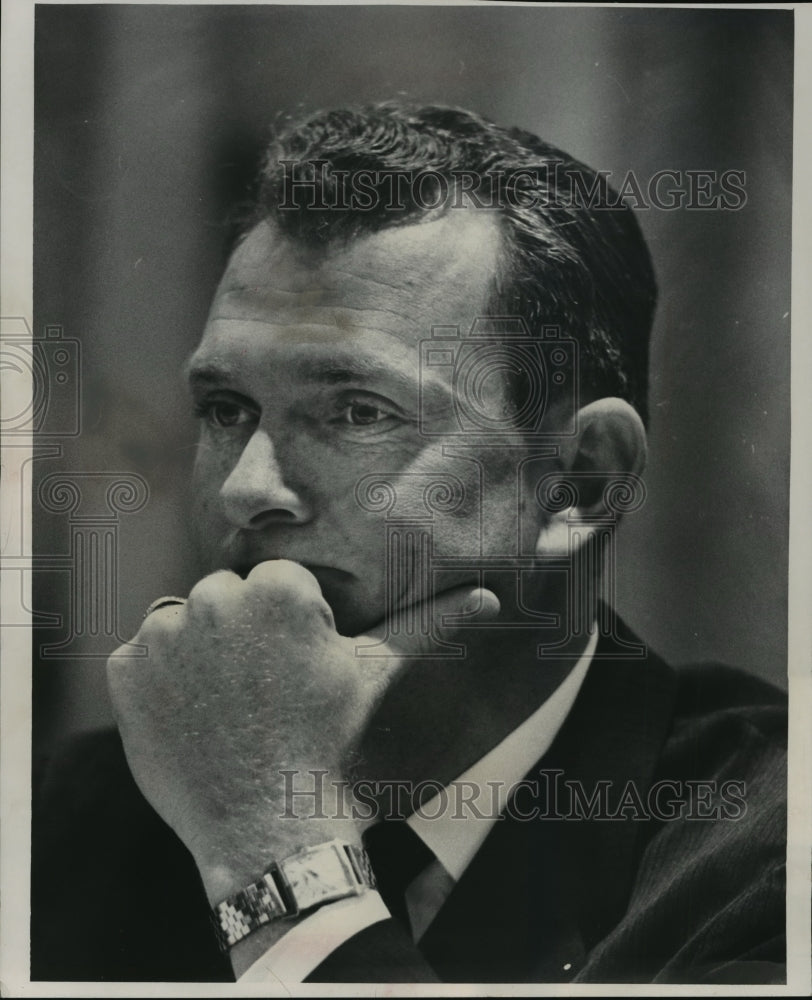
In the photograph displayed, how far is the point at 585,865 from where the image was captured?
1950 mm

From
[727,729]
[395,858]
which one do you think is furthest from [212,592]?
[727,729]

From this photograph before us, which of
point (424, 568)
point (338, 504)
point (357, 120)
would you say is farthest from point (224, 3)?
point (424, 568)

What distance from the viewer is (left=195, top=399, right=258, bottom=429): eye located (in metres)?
1.91

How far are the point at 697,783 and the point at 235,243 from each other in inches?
52.1

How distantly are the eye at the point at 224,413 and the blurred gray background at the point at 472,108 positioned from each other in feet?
0.11

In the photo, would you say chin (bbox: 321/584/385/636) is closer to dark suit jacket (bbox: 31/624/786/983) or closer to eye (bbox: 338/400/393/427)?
eye (bbox: 338/400/393/427)

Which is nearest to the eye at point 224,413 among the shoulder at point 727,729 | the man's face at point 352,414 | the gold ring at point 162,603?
the man's face at point 352,414

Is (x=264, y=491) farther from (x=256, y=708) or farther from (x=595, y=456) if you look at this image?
(x=595, y=456)

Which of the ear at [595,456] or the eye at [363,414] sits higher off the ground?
the eye at [363,414]

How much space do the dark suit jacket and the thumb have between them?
0.79ft

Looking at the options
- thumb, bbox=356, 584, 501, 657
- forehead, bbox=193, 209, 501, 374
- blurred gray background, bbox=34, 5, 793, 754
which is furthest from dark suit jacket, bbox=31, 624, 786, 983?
forehead, bbox=193, 209, 501, 374

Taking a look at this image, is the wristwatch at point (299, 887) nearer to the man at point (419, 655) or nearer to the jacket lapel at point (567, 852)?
the man at point (419, 655)

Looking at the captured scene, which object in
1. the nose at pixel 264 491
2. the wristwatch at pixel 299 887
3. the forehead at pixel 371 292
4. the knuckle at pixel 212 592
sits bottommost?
the wristwatch at pixel 299 887

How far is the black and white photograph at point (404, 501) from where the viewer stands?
6.23 feet
